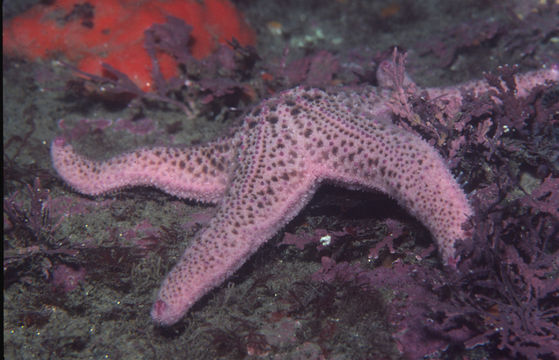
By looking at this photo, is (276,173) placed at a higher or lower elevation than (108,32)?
lower

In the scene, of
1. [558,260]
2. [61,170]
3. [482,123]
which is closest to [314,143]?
[482,123]

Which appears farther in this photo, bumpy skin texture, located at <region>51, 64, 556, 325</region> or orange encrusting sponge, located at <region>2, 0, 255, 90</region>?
orange encrusting sponge, located at <region>2, 0, 255, 90</region>

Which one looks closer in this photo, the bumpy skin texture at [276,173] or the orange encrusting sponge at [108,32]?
the bumpy skin texture at [276,173]

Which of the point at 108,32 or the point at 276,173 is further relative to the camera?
the point at 108,32
